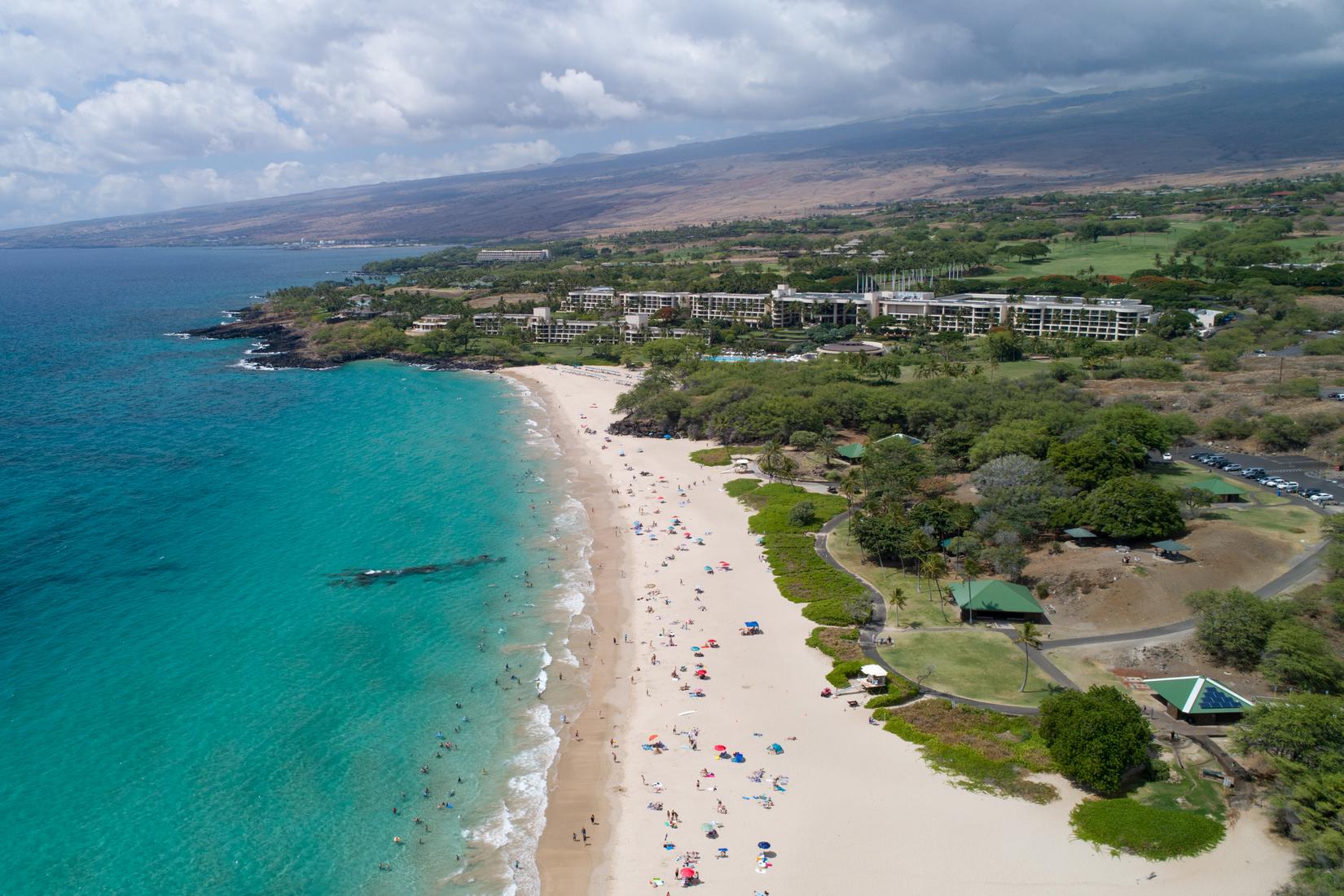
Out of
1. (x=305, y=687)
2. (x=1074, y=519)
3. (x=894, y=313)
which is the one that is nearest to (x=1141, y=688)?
(x=1074, y=519)

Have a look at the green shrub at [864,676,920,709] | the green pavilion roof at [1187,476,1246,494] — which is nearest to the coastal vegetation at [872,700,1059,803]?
the green shrub at [864,676,920,709]

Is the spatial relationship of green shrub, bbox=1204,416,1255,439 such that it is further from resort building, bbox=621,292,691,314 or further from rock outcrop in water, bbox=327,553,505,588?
resort building, bbox=621,292,691,314

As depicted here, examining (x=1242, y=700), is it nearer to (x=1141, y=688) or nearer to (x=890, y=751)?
(x=1141, y=688)

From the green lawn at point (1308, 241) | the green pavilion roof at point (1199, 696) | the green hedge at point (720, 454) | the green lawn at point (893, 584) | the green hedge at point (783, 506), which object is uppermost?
the green lawn at point (1308, 241)

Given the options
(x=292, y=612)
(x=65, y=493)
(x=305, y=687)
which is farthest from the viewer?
(x=65, y=493)

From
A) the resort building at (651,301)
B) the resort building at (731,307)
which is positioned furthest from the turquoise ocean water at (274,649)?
the resort building at (651,301)

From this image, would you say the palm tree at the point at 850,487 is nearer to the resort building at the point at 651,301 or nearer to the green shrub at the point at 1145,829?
the green shrub at the point at 1145,829

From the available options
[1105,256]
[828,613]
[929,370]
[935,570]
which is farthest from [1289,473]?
[1105,256]
